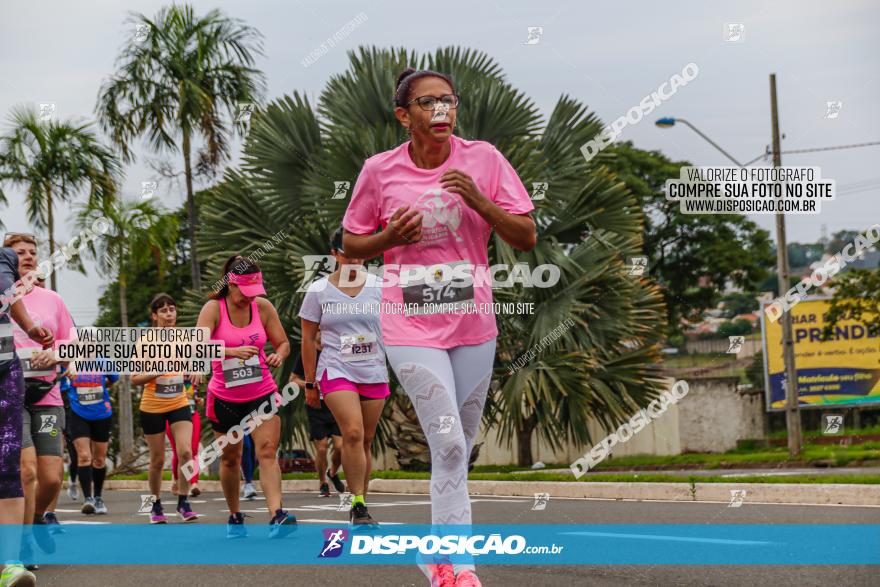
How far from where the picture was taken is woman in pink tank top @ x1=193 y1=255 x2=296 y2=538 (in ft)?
27.0

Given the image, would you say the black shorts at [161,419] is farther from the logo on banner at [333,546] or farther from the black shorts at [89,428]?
the logo on banner at [333,546]

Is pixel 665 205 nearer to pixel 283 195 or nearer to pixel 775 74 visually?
pixel 775 74

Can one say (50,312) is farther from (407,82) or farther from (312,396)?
(407,82)

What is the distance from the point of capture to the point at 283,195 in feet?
62.0

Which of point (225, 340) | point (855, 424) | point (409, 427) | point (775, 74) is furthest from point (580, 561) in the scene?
point (855, 424)

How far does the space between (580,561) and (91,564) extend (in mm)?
2891

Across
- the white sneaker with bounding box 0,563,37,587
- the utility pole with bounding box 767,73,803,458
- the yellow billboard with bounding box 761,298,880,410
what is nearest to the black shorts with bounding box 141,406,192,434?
the white sneaker with bounding box 0,563,37,587

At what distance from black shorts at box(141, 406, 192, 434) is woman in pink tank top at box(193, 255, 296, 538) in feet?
7.63

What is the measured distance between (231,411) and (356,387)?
3.03ft

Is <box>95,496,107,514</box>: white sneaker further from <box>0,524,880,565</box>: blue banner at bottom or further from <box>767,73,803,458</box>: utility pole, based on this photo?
<box>767,73,803,458</box>: utility pole

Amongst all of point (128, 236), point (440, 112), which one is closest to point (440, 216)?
point (440, 112)

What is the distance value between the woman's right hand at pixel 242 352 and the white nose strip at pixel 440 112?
392 cm

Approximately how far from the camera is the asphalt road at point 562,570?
536 centimetres

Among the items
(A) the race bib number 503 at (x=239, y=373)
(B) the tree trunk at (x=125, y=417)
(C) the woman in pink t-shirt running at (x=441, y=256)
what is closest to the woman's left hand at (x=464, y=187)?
(C) the woman in pink t-shirt running at (x=441, y=256)
